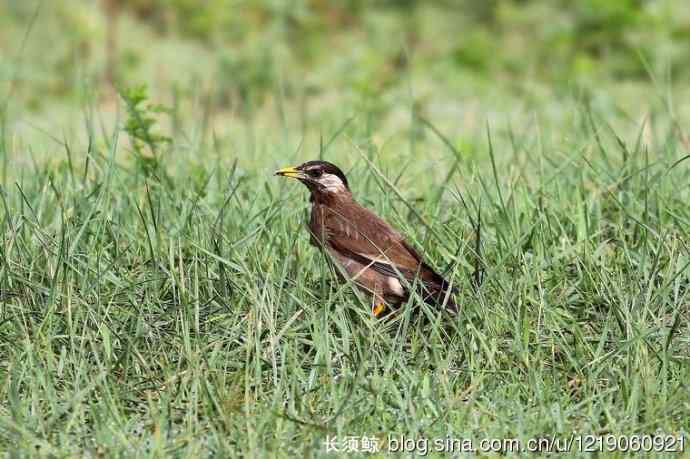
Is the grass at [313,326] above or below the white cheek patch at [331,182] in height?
below

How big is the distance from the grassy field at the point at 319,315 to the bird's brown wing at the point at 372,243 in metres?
0.09

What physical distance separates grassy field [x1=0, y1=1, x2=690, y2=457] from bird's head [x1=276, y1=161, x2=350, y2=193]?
0.45ft

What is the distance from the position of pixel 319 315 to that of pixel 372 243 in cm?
58

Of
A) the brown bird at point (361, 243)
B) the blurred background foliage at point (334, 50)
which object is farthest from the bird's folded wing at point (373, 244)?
the blurred background foliage at point (334, 50)

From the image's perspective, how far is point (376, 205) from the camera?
18.5 feet

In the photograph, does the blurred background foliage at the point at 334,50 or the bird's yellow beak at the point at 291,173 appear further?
the blurred background foliage at the point at 334,50

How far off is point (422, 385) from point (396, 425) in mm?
269

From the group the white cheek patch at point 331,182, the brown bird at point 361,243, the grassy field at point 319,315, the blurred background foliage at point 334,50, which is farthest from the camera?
the blurred background foliage at point 334,50

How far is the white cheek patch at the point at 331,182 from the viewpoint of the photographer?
5.44 metres

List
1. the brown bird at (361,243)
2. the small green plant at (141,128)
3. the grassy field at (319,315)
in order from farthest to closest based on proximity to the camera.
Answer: the small green plant at (141,128)
the brown bird at (361,243)
the grassy field at (319,315)

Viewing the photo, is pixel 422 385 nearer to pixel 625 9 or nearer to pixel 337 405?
pixel 337 405

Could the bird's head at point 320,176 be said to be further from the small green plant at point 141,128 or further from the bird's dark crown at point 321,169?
the small green plant at point 141,128

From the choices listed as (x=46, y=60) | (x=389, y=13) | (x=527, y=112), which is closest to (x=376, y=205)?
(x=527, y=112)

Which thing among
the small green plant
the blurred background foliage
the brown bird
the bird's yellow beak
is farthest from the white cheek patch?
the blurred background foliage
